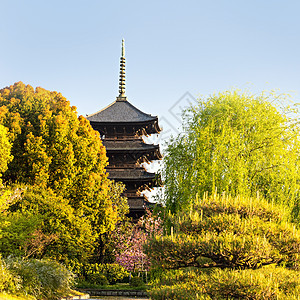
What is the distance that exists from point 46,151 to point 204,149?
321 inches

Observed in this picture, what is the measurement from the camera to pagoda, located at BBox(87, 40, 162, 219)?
28.0m

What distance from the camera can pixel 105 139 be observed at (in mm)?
30188

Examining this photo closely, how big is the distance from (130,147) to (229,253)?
2298 cm

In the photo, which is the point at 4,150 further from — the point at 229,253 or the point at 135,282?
the point at 229,253

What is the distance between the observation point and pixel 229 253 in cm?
630

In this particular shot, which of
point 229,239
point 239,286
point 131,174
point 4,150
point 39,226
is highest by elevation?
point 131,174

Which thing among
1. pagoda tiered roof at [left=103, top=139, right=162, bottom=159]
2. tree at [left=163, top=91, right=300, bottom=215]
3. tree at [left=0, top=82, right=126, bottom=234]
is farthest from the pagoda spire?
tree at [left=163, top=91, right=300, bottom=215]

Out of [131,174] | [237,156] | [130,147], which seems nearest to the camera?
[237,156]

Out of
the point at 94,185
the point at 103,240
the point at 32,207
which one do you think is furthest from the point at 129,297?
the point at 32,207

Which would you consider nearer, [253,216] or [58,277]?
[253,216]

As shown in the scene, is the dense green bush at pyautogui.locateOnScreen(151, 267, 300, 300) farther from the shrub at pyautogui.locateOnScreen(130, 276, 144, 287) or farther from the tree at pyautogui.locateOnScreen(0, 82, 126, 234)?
the shrub at pyautogui.locateOnScreen(130, 276, 144, 287)

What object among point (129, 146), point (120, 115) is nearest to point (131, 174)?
point (129, 146)

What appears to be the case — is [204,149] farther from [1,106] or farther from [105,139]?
[105,139]

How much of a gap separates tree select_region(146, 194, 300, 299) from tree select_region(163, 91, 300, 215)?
2161mm
